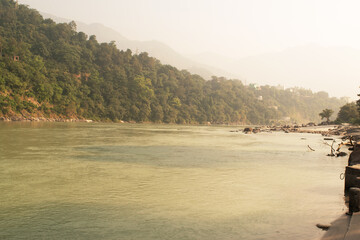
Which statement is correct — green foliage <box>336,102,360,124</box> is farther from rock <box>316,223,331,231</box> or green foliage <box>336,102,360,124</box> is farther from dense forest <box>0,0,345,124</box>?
rock <box>316,223,331,231</box>

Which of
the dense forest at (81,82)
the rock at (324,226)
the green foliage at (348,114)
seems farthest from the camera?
the dense forest at (81,82)

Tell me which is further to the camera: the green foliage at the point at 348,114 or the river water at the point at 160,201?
the green foliage at the point at 348,114

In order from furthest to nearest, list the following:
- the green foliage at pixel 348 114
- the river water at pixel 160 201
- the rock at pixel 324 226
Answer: the green foliage at pixel 348 114 < the rock at pixel 324 226 < the river water at pixel 160 201

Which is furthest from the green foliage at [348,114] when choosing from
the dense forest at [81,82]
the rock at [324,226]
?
the rock at [324,226]

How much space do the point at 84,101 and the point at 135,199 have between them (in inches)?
3735

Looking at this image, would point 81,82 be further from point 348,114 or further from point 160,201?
point 160,201

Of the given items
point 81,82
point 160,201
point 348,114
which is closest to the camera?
point 160,201

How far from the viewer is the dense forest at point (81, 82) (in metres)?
81.7

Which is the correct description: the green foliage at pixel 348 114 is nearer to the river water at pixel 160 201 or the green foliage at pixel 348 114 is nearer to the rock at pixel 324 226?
the river water at pixel 160 201

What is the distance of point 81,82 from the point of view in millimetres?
108062

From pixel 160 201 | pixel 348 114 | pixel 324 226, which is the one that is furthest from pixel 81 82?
pixel 324 226

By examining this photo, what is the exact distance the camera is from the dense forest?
81.7 metres

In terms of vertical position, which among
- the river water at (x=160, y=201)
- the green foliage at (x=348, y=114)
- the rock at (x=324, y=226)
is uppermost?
the green foliage at (x=348, y=114)

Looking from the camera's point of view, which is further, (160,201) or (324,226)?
(160,201)
